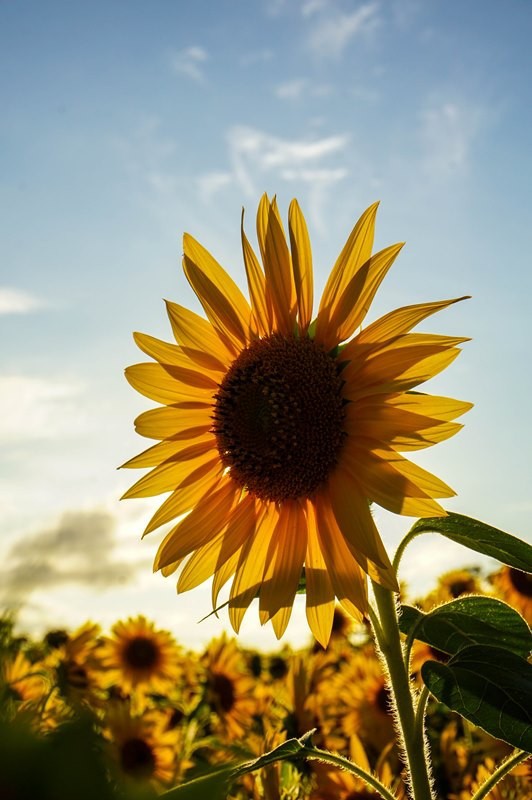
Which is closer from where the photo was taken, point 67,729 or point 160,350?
point 67,729

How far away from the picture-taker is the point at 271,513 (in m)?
Answer: 2.69

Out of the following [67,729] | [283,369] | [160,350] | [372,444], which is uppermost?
[160,350]

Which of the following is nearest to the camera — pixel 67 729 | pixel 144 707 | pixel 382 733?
pixel 67 729

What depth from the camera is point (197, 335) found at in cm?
279

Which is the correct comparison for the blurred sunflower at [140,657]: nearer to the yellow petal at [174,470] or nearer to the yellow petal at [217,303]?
the yellow petal at [174,470]

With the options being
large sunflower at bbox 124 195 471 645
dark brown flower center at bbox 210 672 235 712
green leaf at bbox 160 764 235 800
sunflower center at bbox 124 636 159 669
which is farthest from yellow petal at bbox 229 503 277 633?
sunflower center at bbox 124 636 159 669

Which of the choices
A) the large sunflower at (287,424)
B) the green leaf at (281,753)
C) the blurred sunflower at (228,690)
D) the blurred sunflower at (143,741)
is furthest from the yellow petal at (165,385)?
the blurred sunflower at (228,690)

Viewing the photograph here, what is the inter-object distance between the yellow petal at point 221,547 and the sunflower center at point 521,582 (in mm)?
3700

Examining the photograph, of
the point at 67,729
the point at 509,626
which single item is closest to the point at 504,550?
the point at 509,626

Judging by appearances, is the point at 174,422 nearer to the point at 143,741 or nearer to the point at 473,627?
the point at 473,627

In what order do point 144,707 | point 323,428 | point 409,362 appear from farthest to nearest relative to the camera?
point 144,707 < point 323,428 < point 409,362

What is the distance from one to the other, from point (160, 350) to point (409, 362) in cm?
92

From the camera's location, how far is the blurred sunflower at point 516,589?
5.74 meters

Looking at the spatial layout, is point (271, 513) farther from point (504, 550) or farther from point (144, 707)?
point (144, 707)
